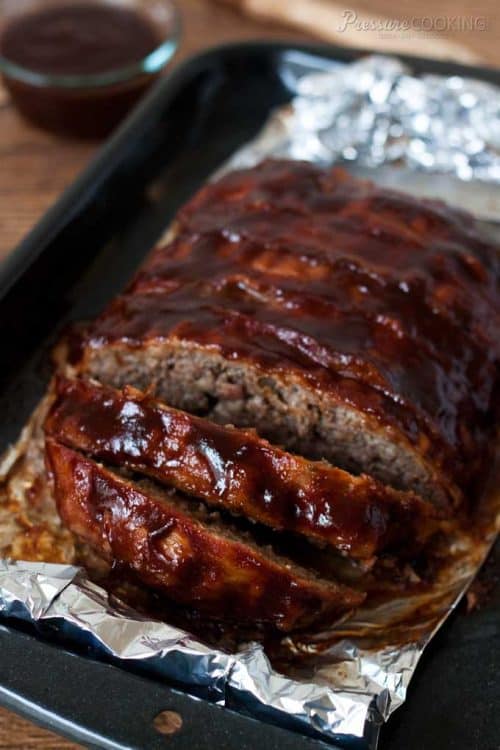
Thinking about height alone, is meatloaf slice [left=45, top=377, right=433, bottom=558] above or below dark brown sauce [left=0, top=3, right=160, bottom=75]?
below

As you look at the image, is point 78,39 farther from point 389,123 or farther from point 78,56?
point 389,123

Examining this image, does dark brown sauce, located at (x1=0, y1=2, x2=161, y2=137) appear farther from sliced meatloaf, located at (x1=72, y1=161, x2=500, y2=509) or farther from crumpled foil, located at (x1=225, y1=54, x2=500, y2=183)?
sliced meatloaf, located at (x1=72, y1=161, x2=500, y2=509)

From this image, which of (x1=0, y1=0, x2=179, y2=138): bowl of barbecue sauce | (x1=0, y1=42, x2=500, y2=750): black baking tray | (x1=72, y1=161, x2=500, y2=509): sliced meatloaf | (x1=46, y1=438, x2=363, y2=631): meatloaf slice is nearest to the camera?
(x1=0, y1=42, x2=500, y2=750): black baking tray

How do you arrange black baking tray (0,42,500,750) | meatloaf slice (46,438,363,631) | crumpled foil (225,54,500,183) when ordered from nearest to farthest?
black baking tray (0,42,500,750) → meatloaf slice (46,438,363,631) → crumpled foil (225,54,500,183)

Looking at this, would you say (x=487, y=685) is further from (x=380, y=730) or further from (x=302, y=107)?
(x=302, y=107)

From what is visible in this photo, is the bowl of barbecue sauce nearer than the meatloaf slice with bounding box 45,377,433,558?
No

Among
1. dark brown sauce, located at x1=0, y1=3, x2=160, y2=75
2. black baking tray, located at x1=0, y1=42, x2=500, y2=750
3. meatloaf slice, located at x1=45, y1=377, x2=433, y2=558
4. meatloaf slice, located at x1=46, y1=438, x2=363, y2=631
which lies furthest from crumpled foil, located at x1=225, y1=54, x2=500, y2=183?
meatloaf slice, located at x1=46, y1=438, x2=363, y2=631

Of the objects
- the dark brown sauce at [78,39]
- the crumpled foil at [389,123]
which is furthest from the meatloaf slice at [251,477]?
the dark brown sauce at [78,39]
